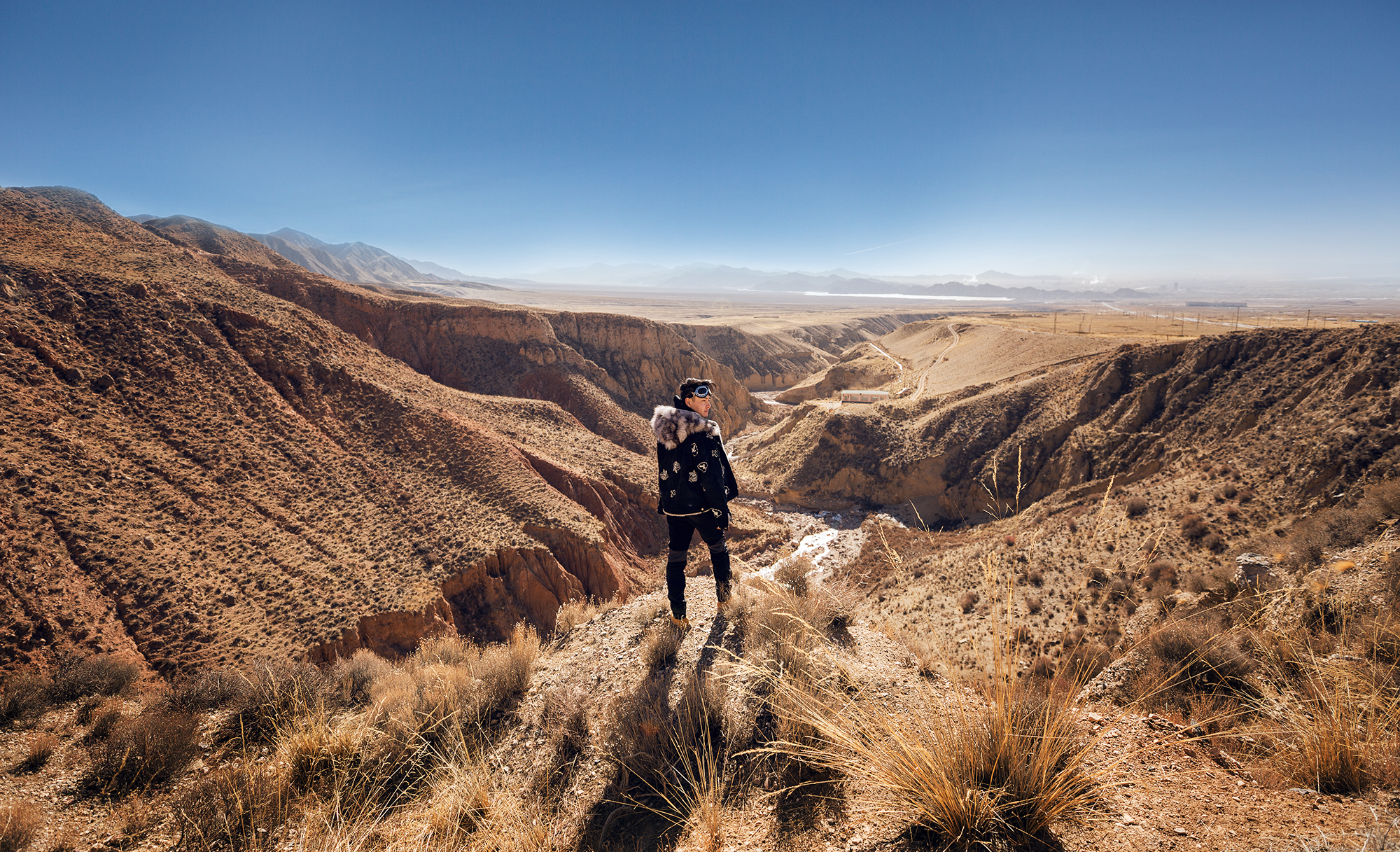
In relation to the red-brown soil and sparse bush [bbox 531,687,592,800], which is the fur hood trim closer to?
sparse bush [bbox 531,687,592,800]

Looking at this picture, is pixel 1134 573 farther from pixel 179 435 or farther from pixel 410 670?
pixel 179 435

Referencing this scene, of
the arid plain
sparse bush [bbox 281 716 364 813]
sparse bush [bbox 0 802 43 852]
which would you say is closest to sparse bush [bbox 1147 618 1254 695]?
the arid plain

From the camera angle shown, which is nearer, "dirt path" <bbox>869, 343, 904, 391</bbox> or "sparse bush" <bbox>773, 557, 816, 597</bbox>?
"sparse bush" <bbox>773, 557, 816, 597</bbox>

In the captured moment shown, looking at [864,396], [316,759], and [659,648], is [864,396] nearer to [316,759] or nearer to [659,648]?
[659,648]

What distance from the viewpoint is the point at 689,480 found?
538 centimetres

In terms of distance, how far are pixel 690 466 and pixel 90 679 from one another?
23.4 feet

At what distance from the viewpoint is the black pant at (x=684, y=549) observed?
17.8ft

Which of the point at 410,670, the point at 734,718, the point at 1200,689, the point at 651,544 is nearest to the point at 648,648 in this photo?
the point at 734,718

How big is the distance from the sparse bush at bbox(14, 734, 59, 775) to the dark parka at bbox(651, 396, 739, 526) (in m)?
5.56

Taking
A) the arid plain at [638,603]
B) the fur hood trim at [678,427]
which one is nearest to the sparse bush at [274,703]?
the arid plain at [638,603]

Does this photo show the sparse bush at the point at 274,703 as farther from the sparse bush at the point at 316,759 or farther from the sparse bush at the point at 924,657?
the sparse bush at the point at 924,657

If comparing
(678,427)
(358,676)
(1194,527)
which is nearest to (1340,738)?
(678,427)

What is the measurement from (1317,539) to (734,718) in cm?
886

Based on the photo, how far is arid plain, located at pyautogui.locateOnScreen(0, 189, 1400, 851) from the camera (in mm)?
2604
